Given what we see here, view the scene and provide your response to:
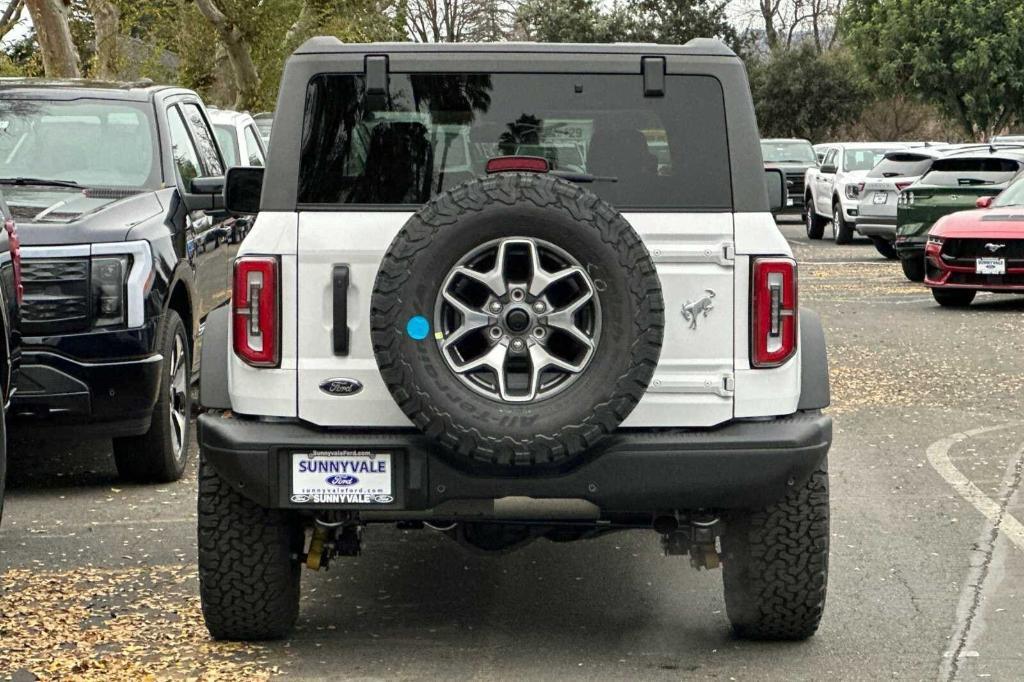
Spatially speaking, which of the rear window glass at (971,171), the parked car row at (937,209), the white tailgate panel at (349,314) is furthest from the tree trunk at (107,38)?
the white tailgate panel at (349,314)

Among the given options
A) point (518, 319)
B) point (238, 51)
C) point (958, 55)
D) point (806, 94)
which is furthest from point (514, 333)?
point (806, 94)

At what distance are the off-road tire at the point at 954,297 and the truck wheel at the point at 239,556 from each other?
43.0 ft

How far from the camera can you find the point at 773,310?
5.34 metres

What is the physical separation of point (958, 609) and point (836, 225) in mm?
23801

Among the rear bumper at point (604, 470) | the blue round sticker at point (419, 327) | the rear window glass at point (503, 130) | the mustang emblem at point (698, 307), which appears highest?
the rear window glass at point (503, 130)

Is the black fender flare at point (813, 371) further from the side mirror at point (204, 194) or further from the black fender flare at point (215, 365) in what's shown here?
the side mirror at point (204, 194)

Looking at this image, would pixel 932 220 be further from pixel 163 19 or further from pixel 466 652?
pixel 163 19

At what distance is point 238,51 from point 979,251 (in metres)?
18.7

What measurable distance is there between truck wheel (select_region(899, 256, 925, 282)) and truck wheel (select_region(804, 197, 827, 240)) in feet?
31.6

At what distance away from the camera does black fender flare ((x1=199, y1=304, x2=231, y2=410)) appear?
5.54 metres

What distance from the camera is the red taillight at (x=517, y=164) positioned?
523 centimetres

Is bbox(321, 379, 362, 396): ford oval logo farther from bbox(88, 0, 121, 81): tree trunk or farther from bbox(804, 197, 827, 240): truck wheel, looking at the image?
bbox(804, 197, 827, 240): truck wheel

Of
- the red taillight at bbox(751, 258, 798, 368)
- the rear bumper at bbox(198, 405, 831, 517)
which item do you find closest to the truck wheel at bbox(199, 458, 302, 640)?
the rear bumper at bbox(198, 405, 831, 517)

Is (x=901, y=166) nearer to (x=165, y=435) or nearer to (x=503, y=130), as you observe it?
(x=165, y=435)
